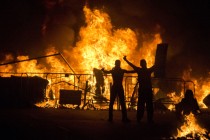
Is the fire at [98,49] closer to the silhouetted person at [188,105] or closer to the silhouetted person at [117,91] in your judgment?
the silhouetted person at [188,105]

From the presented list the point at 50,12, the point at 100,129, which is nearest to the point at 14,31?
the point at 50,12

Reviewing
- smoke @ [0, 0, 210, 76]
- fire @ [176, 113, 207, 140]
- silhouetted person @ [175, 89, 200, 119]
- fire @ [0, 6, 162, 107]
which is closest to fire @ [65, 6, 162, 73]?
fire @ [0, 6, 162, 107]

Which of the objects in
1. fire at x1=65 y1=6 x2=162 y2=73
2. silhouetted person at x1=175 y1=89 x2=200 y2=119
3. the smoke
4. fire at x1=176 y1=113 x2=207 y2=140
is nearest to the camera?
fire at x1=176 y1=113 x2=207 y2=140

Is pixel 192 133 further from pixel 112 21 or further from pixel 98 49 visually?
pixel 112 21

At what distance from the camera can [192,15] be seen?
99.5ft

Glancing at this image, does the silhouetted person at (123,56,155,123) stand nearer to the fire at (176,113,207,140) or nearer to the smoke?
the fire at (176,113,207,140)

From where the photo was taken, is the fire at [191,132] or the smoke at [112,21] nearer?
the fire at [191,132]

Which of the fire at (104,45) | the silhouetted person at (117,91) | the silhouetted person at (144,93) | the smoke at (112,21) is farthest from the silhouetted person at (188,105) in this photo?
the smoke at (112,21)

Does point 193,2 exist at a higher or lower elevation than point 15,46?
higher

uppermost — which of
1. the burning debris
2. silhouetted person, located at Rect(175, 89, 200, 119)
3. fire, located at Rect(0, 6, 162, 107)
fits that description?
fire, located at Rect(0, 6, 162, 107)

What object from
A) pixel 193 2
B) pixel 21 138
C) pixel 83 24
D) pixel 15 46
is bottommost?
pixel 21 138

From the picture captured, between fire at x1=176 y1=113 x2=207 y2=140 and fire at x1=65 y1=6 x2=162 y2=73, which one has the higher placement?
fire at x1=65 y1=6 x2=162 y2=73

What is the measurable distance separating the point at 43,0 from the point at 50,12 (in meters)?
1.22

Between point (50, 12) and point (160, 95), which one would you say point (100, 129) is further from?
point (50, 12)
